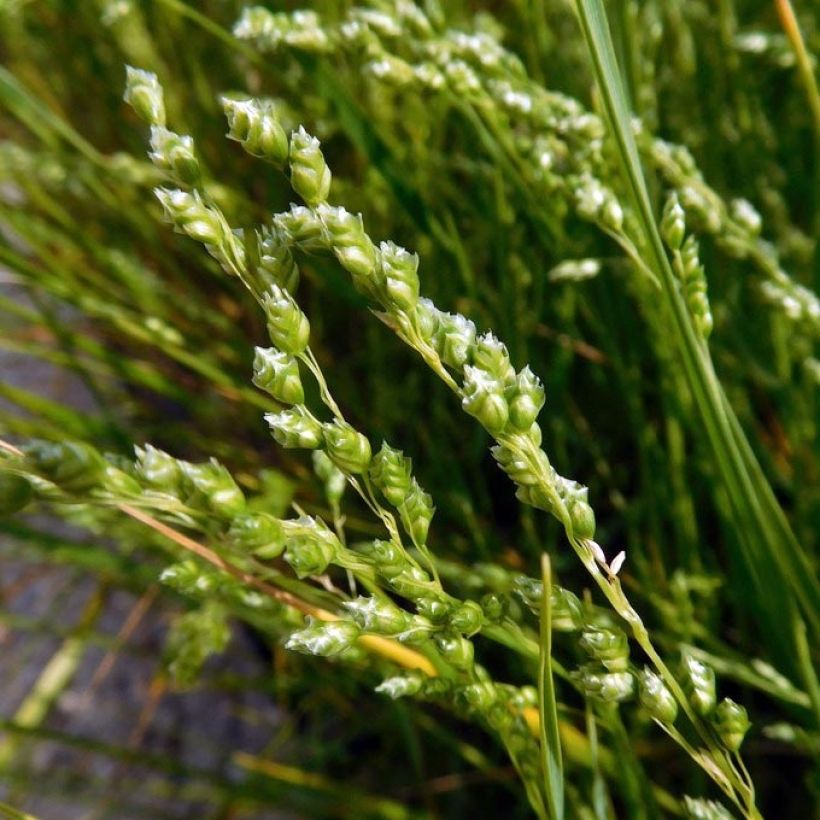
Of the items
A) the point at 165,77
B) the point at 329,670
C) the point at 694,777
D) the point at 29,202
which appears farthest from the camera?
the point at 29,202

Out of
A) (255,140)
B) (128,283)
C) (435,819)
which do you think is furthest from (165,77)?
(435,819)

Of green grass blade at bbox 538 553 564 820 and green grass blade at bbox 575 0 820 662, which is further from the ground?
green grass blade at bbox 575 0 820 662

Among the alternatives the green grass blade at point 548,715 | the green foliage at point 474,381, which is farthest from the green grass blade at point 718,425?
the green grass blade at point 548,715

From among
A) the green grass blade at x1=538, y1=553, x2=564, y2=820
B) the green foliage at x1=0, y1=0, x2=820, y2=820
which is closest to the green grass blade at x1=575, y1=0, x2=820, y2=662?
the green foliage at x1=0, y1=0, x2=820, y2=820

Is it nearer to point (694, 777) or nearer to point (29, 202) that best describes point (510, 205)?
point (694, 777)

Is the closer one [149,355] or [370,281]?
[370,281]

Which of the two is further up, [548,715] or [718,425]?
[718,425]

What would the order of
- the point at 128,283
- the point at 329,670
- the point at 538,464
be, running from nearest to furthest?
the point at 538,464, the point at 329,670, the point at 128,283

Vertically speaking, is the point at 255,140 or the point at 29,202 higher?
the point at 29,202

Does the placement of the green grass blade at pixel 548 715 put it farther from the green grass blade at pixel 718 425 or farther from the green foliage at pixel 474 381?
the green grass blade at pixel 718 425

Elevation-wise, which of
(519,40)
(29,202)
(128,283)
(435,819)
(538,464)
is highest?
(519,40)

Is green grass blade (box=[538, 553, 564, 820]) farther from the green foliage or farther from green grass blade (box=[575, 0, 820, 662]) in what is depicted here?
green grass blade (box=[575, 0, 820, 662])
